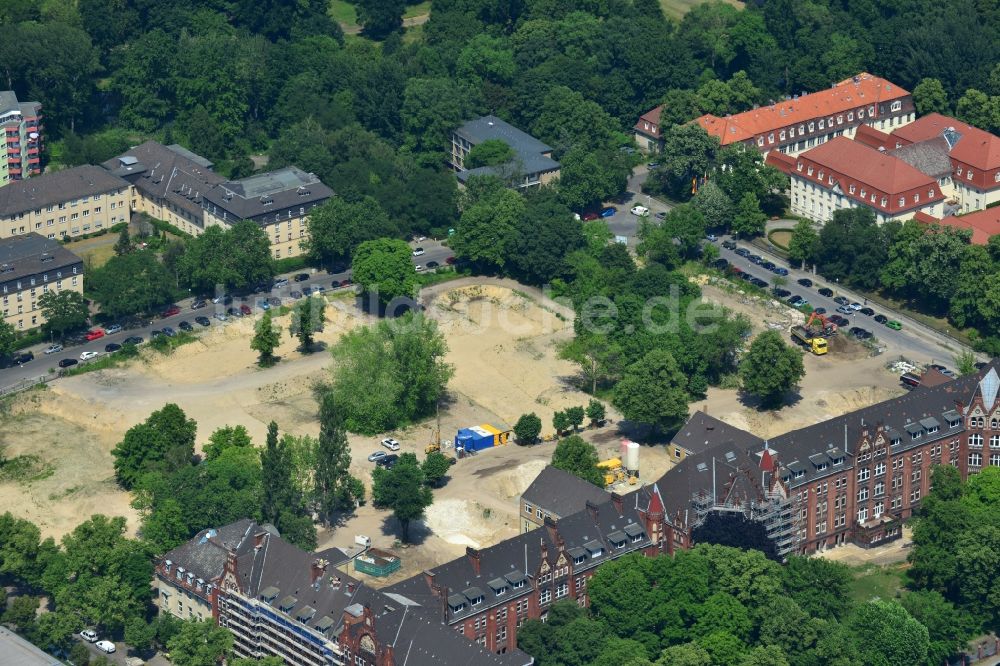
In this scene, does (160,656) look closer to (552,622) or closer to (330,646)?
(330,646)

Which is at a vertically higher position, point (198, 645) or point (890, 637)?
point (890, 637)

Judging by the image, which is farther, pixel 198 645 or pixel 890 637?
pixel 890 637

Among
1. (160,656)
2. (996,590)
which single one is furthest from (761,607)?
(160,656)

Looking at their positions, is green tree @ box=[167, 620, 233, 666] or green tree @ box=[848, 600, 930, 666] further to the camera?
green tree @ box=[848, 600, 930, 666]
